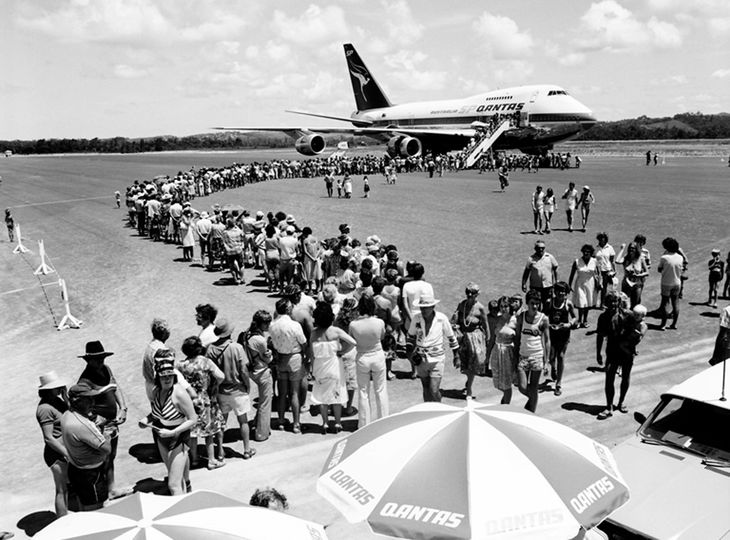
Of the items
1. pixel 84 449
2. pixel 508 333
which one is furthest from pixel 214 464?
pixel 508 333

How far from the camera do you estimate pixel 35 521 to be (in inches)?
232

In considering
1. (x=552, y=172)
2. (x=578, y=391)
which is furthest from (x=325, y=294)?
(x=552, y=172)

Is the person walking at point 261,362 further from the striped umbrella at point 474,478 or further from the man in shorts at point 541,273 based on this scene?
the man in shorts at point 541,273

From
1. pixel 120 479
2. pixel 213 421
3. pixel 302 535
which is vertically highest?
pixel 302 535

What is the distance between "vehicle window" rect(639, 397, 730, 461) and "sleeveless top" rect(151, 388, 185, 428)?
14.2 feet

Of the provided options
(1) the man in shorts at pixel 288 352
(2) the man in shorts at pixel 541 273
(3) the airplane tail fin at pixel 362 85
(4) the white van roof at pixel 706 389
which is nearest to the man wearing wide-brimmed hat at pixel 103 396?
(1) the man in shorts at pixel 288 352

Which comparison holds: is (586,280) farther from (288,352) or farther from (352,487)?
(352,487)

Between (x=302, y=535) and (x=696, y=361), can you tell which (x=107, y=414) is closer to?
(x=302, y=535)

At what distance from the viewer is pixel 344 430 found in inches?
307

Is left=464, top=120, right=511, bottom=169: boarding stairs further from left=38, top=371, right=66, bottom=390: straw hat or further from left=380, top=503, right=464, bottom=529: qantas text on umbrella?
left=380, top=503, right=464, bottom=529: qantas text on umbrella

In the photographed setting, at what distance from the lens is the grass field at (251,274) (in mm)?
8237

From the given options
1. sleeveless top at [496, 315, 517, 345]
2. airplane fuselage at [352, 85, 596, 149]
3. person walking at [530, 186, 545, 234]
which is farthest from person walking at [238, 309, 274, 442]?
airplane fuselage at [352, 85, 596, 149]

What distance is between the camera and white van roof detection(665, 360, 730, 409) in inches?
211

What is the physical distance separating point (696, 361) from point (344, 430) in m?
6.03
